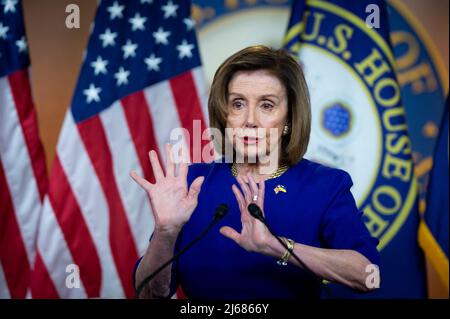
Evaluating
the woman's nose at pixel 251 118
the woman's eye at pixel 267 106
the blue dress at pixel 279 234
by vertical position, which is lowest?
the blue dress at pixel 279 234

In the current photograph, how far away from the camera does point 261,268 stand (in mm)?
1505

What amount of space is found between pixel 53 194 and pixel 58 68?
0.67 m

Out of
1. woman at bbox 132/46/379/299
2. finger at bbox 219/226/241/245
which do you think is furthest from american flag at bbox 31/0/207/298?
finger at bbox 219/226/241/245

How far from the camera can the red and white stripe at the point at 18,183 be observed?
9.03 feet

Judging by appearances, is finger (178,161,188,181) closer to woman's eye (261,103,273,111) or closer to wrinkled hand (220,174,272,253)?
wrinkled hand (220,174,272,253)

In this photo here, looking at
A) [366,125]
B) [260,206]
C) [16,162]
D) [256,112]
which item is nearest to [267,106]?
[256,112]

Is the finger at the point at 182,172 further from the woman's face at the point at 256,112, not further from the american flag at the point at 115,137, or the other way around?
the american flag at the point at 115,137

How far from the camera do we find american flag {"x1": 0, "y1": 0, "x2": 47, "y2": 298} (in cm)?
274

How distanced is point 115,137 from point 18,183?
51 centimetres

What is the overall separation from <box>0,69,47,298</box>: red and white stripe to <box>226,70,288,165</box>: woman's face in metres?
1.52

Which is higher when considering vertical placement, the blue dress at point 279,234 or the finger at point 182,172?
the finger at point 182,172

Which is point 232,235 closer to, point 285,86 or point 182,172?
point 182,172

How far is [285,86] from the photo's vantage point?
161 centimetres

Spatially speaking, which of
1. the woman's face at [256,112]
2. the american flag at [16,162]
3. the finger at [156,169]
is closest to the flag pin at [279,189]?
the woman's face at [256,112]
